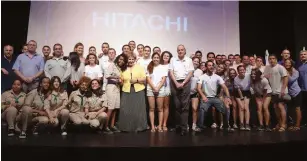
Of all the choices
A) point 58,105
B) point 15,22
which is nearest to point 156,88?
point 58,105

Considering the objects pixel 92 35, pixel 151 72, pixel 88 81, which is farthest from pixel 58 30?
pixel 151 72

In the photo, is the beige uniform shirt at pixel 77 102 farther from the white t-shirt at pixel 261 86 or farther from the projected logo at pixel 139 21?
the white t-shirt at pixel 261 86

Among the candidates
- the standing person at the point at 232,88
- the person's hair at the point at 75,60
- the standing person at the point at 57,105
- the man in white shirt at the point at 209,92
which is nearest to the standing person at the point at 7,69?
the standing person at the point at 57,105

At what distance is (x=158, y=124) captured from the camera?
15.6 feet

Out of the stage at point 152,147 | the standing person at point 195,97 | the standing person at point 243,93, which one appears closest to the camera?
the stage at point 152,147

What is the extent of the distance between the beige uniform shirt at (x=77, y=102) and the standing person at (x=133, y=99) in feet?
1.88

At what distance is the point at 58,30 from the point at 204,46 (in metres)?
2.88

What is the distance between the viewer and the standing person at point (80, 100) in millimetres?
4139

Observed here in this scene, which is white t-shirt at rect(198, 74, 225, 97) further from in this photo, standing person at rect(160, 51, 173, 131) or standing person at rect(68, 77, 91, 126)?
standing person at rect(68, 77, 91, 126)

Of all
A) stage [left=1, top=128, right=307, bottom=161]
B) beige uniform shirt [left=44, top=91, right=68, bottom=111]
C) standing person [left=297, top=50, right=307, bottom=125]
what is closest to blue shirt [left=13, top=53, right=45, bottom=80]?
beige uniform shirt [left=44, top=91, right=68, bottom=111]

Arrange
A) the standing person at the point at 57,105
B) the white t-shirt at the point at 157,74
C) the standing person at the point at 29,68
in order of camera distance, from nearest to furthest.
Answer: the standing person at the point at 57,105
the standing person at the point at 29,68
the white t-shirt at the point at 157,74

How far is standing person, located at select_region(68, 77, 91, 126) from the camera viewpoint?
4139mm

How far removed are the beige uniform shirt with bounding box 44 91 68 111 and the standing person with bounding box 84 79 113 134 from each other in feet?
1.08

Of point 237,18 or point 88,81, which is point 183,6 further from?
point 88,81
